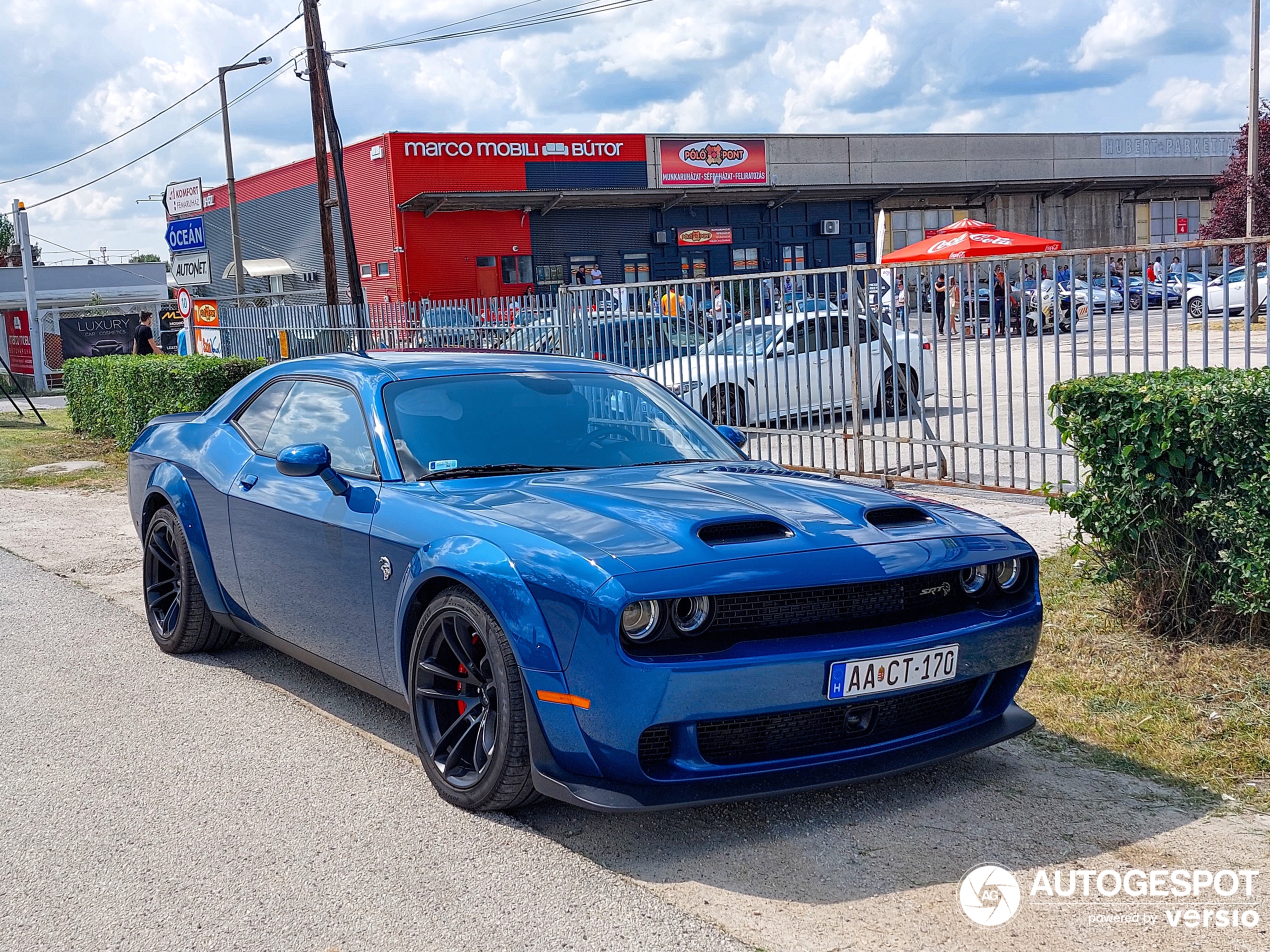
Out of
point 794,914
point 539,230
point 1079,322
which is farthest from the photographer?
point 539,230

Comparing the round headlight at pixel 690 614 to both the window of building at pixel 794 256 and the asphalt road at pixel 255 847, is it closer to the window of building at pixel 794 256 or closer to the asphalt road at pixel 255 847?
the asphalt road at pixel 255 847

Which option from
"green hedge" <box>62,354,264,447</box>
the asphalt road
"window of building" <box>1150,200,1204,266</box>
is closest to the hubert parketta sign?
"green hedge" <box>62,354,264,447</box>

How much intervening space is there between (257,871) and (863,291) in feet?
24.8

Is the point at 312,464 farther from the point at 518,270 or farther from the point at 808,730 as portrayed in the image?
the point at 518,270

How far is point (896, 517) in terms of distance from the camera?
4.27m

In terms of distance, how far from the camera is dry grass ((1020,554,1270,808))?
4.45 metres

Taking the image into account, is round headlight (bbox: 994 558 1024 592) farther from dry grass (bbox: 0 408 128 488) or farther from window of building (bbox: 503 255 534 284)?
window of building (bbox: 503 255 534 284)

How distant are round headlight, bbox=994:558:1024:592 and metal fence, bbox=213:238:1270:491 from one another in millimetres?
2782

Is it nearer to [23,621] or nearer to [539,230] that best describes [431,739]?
[23,621]

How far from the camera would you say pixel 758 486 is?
4539 mm

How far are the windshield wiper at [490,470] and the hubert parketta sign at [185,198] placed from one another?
3093 cm

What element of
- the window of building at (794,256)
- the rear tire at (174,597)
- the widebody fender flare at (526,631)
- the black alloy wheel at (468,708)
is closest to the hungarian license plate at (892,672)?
the widebody fender flare at (526,631)

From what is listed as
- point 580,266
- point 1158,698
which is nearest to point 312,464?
point 1158,698


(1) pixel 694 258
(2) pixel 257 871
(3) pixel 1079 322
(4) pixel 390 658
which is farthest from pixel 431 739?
(1) pixel 694 258
